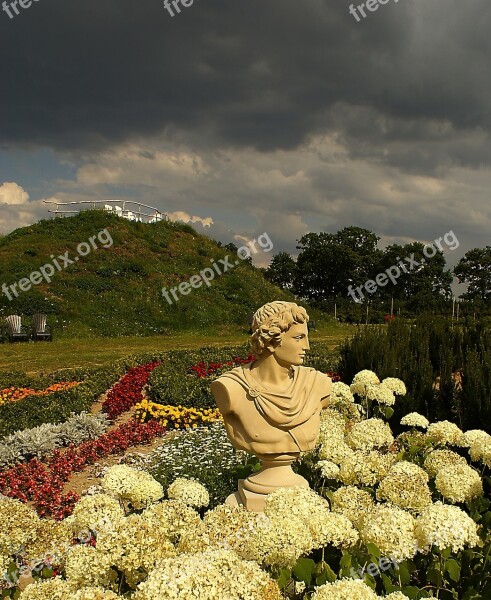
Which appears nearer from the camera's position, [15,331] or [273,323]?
[273,323]

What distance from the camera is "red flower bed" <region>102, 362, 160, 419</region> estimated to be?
27.7 ft

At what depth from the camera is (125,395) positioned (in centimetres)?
881

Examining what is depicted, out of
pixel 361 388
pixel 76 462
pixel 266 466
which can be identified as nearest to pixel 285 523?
pixel 266 466

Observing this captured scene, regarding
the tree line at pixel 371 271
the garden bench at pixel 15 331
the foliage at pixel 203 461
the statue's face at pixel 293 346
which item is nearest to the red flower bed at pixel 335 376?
the foliage at pixel 203 461

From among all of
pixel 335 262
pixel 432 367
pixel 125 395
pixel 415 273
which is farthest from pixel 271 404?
pixel 335 262

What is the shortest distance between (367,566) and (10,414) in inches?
300

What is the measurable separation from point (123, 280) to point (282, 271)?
33868mm

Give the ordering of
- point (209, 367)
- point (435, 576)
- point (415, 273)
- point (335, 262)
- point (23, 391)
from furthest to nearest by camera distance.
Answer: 1. point (335, 262)
2. point (415, 273)
3. point (209, 367)
4. point (23, 391)
5. point (435, 576)

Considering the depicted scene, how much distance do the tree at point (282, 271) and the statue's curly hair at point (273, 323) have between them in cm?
5067

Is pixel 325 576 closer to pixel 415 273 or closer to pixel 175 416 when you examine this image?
pixel 175 416

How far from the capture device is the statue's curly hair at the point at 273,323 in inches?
143

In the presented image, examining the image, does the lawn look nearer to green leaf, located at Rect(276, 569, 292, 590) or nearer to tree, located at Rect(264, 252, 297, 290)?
green leaf, located at Rect(276, 569, 292, 590)

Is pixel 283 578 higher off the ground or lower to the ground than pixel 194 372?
higher

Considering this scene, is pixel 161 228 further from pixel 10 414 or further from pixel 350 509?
pixel 350 509
